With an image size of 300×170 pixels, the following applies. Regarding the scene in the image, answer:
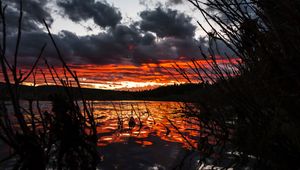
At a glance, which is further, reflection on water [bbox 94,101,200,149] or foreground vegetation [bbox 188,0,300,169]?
reflection on water [bbox 94,101,200,149]

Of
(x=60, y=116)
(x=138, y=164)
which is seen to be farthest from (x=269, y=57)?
(x=138, y=164)

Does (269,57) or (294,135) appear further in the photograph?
(269,57)

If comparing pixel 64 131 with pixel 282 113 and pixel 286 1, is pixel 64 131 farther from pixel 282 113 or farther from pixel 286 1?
pixel 286 1

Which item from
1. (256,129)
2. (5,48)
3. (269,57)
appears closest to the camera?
(5,48)

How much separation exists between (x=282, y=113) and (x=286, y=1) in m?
1.00

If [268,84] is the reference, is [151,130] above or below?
below

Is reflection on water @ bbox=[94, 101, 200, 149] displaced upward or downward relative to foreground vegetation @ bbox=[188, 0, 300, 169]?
downward

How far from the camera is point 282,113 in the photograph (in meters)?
2.58

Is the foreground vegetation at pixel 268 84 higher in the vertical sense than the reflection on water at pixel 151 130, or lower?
higher

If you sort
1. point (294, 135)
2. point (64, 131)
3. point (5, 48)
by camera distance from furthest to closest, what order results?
point (64, 131), point (294, 135), point (5, 48)

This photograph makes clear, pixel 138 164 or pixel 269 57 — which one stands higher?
pixel 269 57

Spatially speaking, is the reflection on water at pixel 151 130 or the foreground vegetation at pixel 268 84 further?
the reflection on water at pixel 151 130

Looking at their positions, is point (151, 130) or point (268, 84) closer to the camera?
point (268, 84)

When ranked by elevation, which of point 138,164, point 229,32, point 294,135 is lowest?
point 138,164
